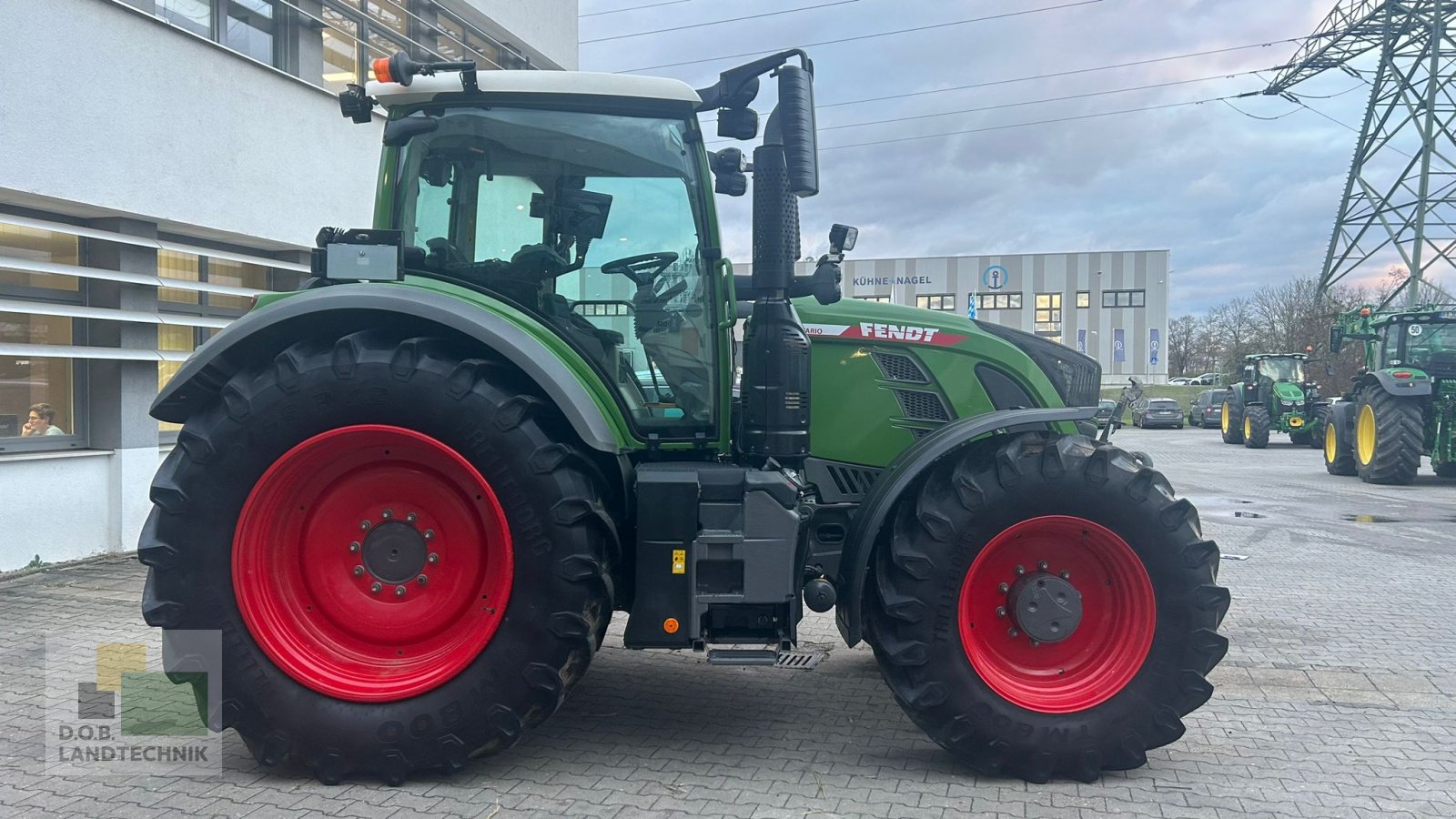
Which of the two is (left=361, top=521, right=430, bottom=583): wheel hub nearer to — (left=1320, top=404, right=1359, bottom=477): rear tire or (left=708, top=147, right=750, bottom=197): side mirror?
(left=708, top=147, right=750, bottom=197): side mirror

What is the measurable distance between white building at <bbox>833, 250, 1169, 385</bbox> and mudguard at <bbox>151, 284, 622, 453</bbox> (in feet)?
141

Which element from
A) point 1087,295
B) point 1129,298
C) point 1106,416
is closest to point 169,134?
point 1106,416

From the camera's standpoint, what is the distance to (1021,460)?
3.65 m

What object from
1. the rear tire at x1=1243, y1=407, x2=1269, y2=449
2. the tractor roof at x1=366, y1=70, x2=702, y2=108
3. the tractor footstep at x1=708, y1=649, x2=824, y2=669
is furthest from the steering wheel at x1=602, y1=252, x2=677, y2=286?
the rear tire at x1=1243, y1=407, x2=1269, y2=449

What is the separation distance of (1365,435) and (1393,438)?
1097 millimetres

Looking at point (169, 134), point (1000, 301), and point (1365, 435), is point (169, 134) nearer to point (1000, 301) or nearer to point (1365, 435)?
point (1365, 435)

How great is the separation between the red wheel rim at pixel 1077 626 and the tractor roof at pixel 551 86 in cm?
219

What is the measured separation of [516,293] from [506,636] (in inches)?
53.8

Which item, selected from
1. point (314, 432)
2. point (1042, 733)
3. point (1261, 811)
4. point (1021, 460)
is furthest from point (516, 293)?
point (1261, 811)

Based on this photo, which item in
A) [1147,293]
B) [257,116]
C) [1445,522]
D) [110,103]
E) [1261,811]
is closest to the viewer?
[1261,811]

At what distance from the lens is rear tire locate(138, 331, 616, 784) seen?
342 cm

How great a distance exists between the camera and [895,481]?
146 inches

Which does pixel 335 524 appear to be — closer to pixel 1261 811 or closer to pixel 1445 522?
Result: pixel 1261 811

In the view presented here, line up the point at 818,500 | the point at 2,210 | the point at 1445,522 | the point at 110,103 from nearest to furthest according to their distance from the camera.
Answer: the point at 818,500, the point at 2,210, the point at 110,103, the point at 1445,522
